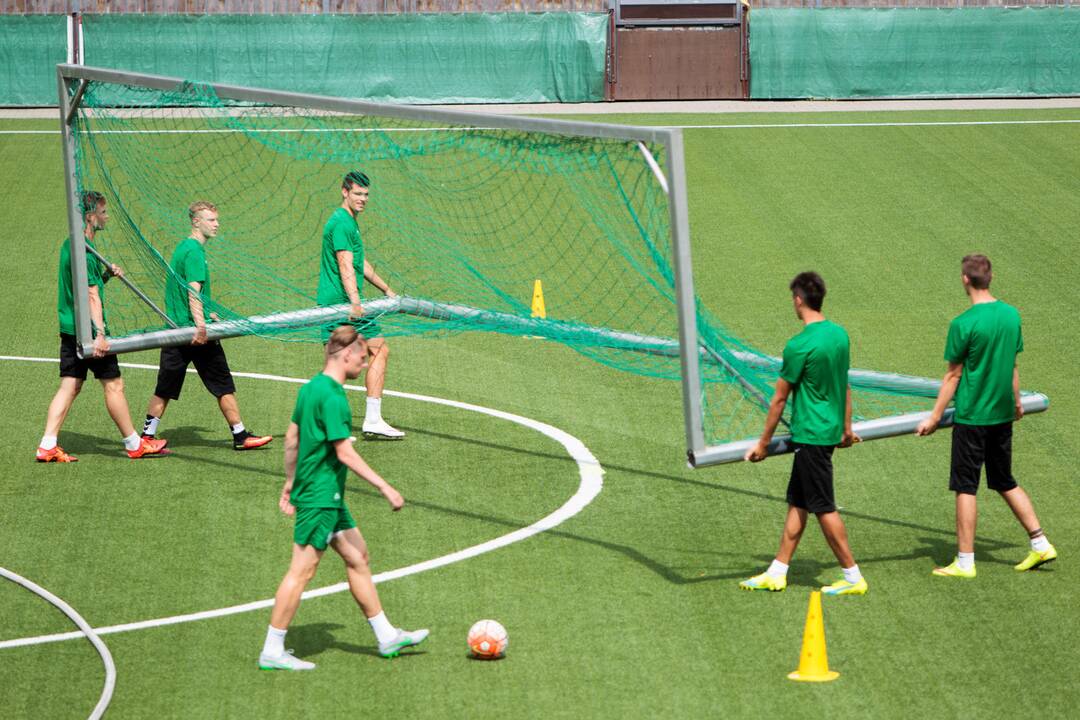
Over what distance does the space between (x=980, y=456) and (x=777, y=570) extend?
5.52ft

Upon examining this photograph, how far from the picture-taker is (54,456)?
1320 centimetres

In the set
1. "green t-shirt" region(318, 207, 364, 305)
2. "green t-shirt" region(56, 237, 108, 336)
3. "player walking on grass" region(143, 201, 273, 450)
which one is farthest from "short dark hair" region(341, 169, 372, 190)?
"green t-shirt" region(56, 237, 108, 336)

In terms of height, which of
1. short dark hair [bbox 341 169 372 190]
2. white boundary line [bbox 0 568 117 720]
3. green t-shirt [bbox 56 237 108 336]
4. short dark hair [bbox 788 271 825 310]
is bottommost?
white boundary line [bbox 0 568 117 720]

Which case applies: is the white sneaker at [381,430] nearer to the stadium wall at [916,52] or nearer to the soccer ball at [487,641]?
the soccer ball at [487,641]

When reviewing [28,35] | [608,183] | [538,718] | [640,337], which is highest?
[28,35]

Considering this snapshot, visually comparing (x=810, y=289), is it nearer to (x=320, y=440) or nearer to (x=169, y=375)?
(x=320, y=440)

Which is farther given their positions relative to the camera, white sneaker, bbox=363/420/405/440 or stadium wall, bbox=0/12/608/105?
stadium wall, bbox=0/12/608/105

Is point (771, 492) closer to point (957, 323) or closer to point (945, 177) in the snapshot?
point (957, 323)

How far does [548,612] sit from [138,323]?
33.4 feet

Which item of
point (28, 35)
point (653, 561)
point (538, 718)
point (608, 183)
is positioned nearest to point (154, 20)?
point (28, 35)

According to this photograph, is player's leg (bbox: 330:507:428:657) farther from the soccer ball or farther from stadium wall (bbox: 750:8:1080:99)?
stadium wall (bbox: 750:8:1080:99)

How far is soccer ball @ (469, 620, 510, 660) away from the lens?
9.03 meters

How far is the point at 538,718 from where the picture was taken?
329 inches

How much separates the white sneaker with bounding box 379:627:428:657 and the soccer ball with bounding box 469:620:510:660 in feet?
1.08
